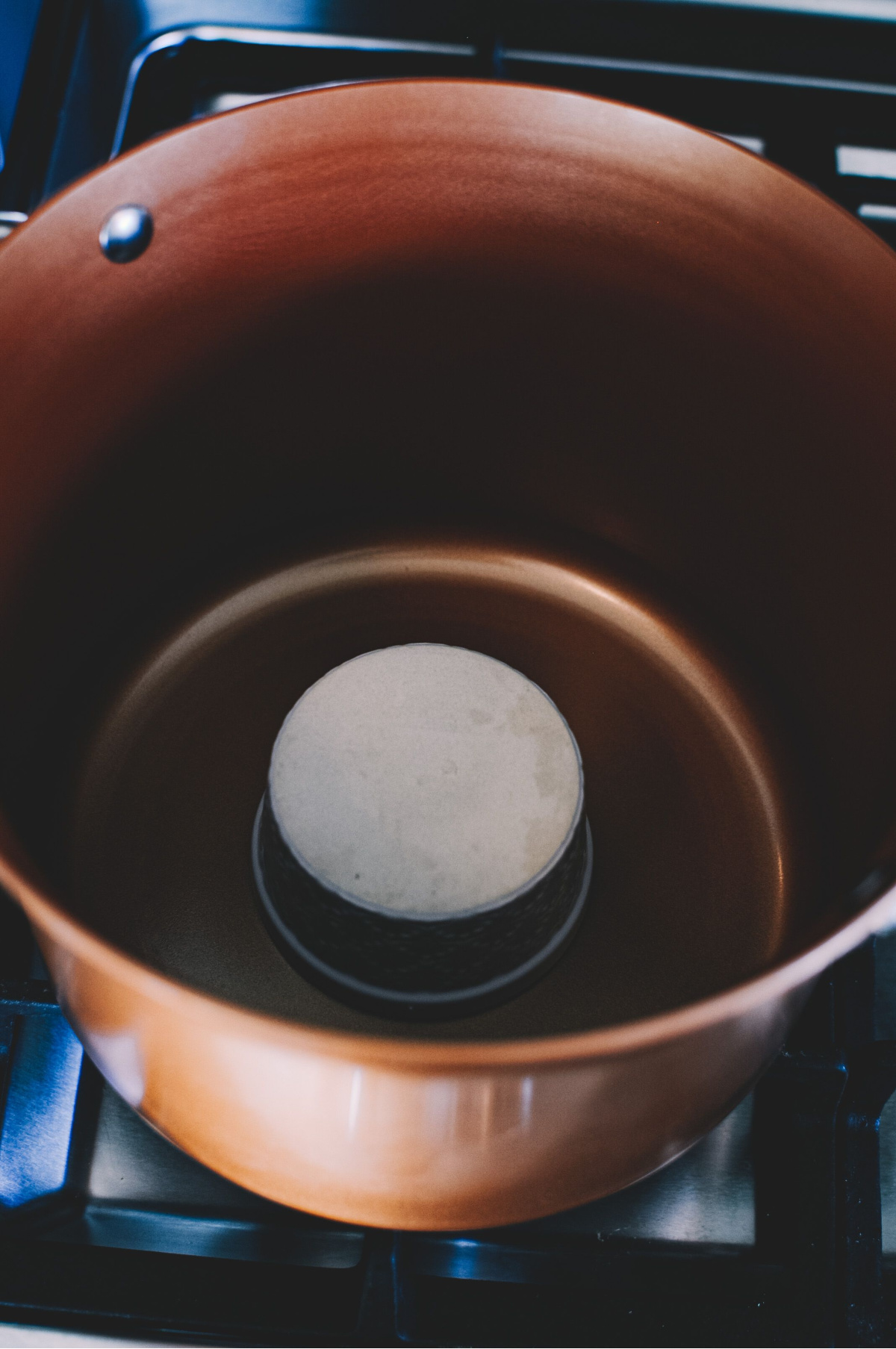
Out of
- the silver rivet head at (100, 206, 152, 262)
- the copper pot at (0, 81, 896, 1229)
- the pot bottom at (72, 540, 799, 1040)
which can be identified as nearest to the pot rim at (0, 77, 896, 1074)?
the copper pot at (0, 81, 896, 1229)

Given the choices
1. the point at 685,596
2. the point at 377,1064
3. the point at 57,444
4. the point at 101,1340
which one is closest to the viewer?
the point at 377,1064

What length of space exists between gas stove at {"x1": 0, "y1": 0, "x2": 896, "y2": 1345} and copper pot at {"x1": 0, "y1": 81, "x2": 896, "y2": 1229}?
6 centimetres

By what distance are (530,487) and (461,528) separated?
0.17 feet

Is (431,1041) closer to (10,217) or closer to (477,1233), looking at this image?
(477,1233)

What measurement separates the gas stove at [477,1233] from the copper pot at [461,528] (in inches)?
2.3

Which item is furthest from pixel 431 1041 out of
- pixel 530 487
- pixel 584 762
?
pixel 530 487

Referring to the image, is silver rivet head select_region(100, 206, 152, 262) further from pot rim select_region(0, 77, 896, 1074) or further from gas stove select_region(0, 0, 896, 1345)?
pot rim select_region(0, 77, 896, 1074)

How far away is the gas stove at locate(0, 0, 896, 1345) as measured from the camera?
0.36 metres

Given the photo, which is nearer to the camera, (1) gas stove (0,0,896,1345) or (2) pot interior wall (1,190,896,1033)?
(1) gas stove (0,0,896,1345)

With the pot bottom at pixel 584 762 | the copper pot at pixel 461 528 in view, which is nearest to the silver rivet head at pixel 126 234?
the copper pot at pixel 461 528

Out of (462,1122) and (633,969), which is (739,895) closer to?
(633,969)

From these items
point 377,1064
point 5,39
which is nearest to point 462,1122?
point 377,1064

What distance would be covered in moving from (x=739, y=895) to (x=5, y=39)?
0.55 m

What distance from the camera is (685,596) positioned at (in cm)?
61
